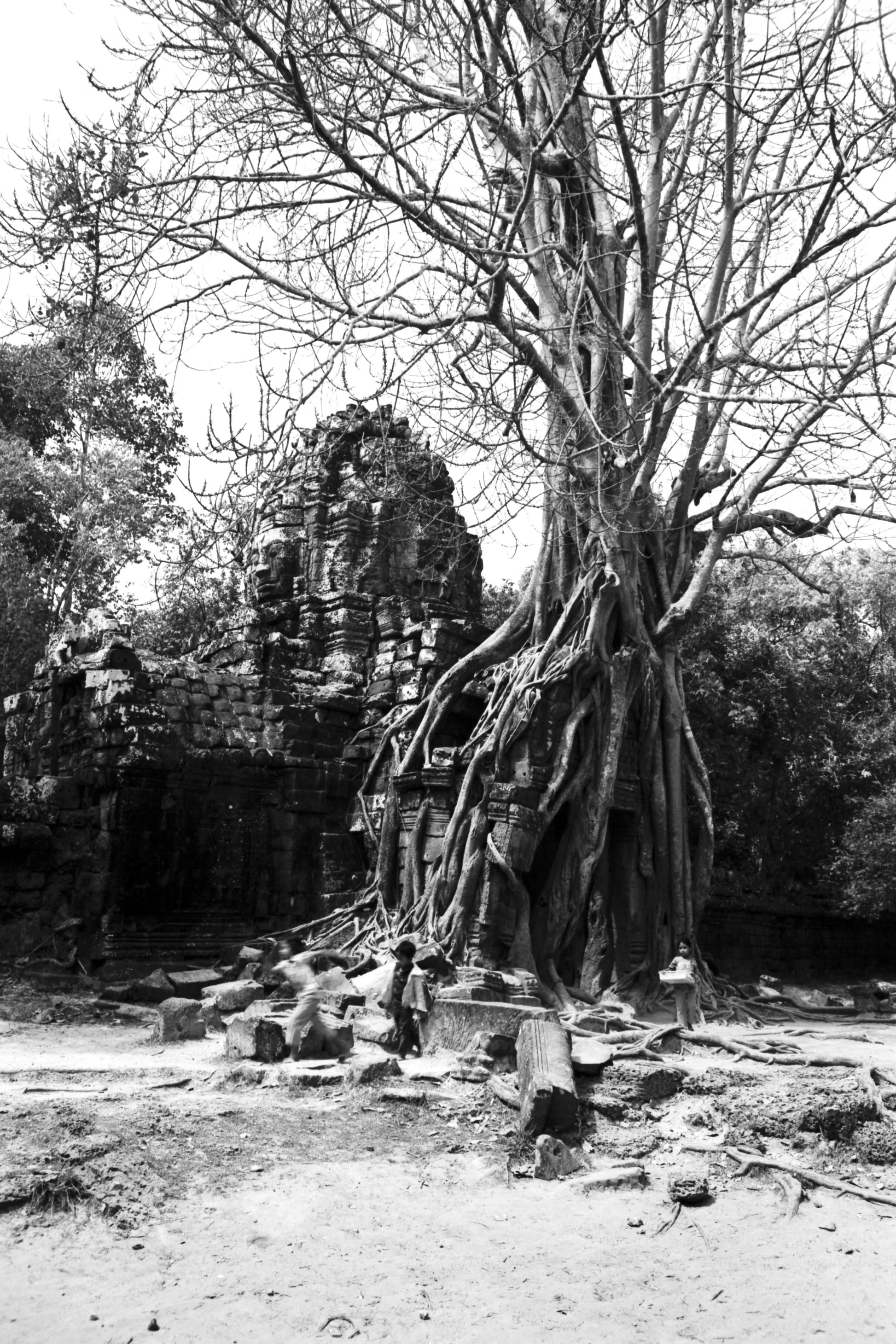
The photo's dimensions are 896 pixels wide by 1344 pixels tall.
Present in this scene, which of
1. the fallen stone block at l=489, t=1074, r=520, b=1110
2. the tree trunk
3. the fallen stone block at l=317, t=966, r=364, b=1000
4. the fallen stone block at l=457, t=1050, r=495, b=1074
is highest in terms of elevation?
the tree trunk

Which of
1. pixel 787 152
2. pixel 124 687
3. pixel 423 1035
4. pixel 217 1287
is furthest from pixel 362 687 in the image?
pixel 217 1287

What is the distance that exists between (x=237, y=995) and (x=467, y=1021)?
1.97 m

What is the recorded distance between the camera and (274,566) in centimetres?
1425

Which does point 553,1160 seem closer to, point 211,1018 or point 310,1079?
point 310,1079

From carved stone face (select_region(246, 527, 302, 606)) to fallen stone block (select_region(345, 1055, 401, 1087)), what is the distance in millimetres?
8459

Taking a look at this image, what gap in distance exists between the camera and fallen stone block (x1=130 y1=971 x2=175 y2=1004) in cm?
899

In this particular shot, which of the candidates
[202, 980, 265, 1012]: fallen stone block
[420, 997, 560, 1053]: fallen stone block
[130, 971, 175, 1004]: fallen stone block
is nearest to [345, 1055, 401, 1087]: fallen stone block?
[420, 997, 560, 1053]: fallen stone block

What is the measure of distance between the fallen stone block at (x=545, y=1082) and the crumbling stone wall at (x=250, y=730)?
11.7 ft

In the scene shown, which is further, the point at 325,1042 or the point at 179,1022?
the point at 179,1022

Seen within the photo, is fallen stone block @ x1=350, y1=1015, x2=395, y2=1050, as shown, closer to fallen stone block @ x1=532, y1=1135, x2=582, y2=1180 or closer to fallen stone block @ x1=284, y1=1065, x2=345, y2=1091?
fallen stone block @ x1=284, y1=1065, x2=345, y2=1091

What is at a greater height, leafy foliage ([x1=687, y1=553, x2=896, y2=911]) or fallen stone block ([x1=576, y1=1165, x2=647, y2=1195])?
leafy foliage ([x1=687, y1=553, x2=896, y2=911])

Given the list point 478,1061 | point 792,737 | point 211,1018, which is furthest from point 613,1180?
point 792,737

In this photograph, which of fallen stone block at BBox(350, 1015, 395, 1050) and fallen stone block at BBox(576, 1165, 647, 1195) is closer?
fallen stone block at BBox(576, 1165, 647, 1195)

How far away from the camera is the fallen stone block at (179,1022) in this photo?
754cm
